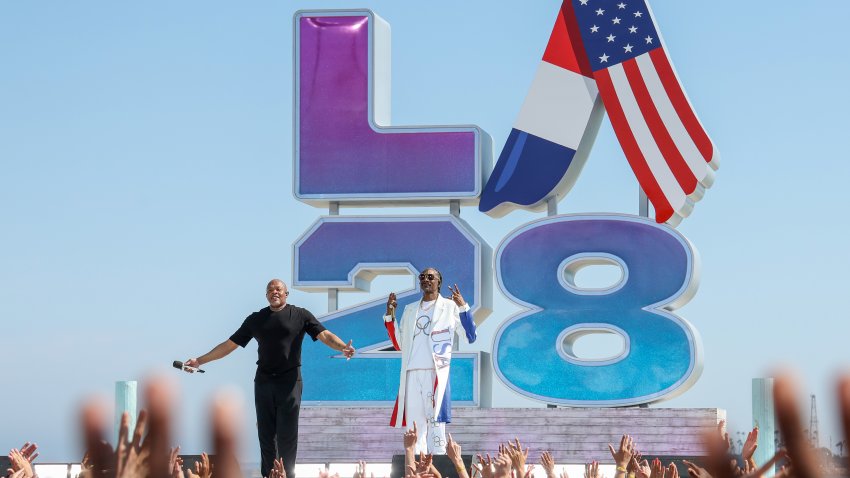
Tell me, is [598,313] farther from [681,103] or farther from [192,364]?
[192,364]

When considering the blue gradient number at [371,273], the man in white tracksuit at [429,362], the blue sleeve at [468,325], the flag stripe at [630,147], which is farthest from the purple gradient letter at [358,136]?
the blue sleeve at [468,325]

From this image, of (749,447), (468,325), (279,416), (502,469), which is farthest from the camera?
(468,325)

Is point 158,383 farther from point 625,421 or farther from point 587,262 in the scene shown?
point 587,262

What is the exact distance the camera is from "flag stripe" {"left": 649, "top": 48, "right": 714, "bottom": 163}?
574 inches

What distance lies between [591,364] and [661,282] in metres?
1.21

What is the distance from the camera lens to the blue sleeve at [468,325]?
369 inches

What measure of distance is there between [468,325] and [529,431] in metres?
4.83

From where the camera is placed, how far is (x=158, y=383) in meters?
1.28

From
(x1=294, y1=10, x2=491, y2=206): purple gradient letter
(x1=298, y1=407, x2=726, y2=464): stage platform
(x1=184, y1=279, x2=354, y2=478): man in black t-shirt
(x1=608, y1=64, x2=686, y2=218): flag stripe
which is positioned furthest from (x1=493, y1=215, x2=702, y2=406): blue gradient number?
(x1=184, y1=279, x2=354, y2=478): man in black t-shirt

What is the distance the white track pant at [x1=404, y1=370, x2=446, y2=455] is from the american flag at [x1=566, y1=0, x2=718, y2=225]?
5.82m

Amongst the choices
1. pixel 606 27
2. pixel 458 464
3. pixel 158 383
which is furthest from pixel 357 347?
pixel 158 383

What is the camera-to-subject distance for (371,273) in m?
16.1

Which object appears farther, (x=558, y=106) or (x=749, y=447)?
(x=558, y=106)

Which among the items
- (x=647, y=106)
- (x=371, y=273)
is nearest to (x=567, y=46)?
(x=647, y=106)
